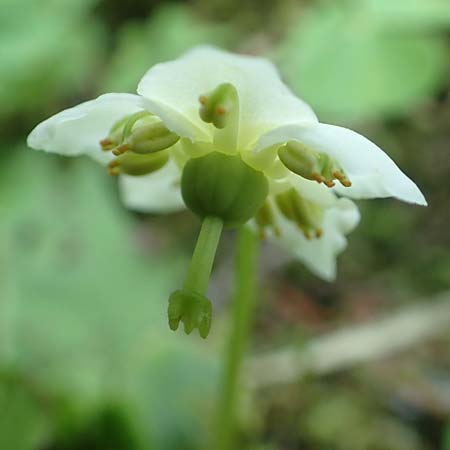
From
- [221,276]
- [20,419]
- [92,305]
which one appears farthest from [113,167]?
[221,276]

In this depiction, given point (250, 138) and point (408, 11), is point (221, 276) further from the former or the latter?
point (250, 138)

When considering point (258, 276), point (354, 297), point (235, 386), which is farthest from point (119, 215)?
point (235, 386)

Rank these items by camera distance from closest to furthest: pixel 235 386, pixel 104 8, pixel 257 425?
pixel 235 386 → pixel 257 425 → pixel 104 8

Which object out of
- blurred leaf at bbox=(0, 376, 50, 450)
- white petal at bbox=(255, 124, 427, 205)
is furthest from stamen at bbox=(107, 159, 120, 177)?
blurred leaf at bbox=(0, 376, 50, 450)

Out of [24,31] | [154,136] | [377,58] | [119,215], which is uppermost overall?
[154,136]

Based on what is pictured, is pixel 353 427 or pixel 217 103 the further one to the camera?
pixel 353 427

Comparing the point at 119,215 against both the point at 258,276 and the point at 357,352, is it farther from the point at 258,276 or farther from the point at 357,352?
the point at 357,352
